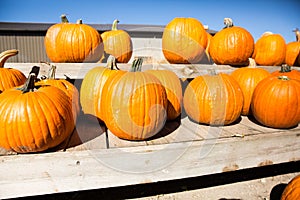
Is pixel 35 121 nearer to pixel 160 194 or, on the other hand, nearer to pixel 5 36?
pixel 160 194

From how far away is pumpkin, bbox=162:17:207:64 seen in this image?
1.92 metres

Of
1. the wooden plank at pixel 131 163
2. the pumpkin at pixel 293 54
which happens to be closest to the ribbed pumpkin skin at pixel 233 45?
the wooden plank at pixel 131 163

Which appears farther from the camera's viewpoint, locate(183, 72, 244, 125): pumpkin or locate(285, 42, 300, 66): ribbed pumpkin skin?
locate(285, 42, 300, 66): ribbed pumpkin skin

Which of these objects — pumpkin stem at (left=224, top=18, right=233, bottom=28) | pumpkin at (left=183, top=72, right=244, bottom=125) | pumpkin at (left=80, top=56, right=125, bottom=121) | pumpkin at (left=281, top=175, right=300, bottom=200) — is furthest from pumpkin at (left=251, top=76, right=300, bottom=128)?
pumpkin at (left=80, top=56, right=125, bottom=121)

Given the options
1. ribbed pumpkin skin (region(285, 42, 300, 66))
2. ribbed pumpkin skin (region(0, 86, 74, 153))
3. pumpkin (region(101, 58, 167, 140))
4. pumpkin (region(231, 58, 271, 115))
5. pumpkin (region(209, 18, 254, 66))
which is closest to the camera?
ribbed pumpkin skin (region(0, 86, 74, 153))

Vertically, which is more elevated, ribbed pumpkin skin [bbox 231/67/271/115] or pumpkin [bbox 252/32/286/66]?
pumpkin [bbox 252/32/286/66]

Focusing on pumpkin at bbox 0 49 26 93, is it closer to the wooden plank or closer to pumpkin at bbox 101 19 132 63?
the wooden plank

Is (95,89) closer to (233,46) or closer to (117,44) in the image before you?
(117,44)

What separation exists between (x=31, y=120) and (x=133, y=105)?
0.47 metres

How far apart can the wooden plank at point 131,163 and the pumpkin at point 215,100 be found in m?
0.20

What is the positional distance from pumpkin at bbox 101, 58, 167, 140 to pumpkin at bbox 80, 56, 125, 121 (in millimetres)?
132

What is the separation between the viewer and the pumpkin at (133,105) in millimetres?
1094

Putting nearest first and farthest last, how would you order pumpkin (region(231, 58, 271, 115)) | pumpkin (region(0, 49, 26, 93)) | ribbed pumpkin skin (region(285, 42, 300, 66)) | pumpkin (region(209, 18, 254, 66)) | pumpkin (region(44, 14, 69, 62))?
pumpkin (region(0, 49, 26, 93)) < pumpkin (region(231, 58, 271, 115)) < pumpkin (region(44, 14, 69, 62)) < pumpkin (region(209, 18, 254, 66)) < ribbed pumpkin skin (region(285, 42, 300, 66))

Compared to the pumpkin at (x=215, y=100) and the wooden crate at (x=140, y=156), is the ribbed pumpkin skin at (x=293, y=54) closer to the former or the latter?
the wooden crate at (x=140, y=156)
